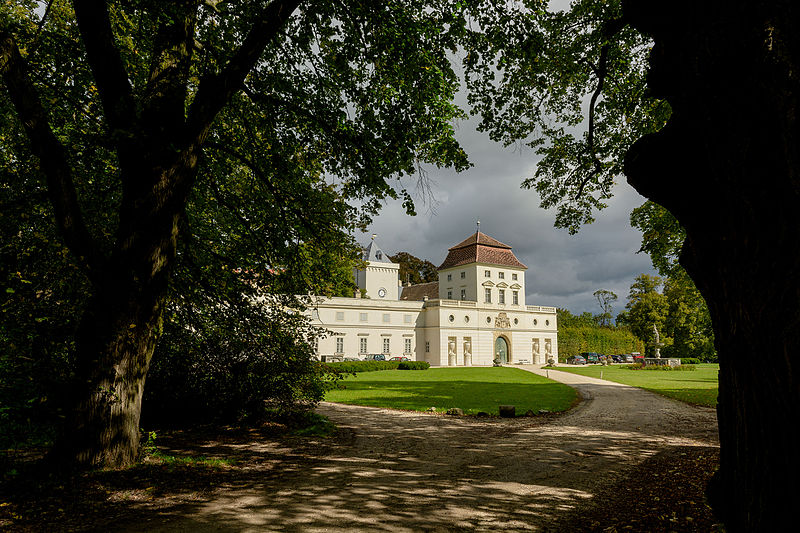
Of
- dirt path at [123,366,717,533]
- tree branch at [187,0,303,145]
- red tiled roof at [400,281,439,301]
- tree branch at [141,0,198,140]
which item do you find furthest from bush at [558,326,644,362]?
tree branch at [141,0,198,140]

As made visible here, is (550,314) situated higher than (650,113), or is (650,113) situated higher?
(650,113)

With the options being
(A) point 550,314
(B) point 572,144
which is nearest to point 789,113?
(B) point 572,144

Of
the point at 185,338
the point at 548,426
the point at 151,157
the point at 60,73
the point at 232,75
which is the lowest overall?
the point at 548,426

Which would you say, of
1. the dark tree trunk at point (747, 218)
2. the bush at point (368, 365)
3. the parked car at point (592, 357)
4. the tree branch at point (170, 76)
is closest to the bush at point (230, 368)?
the tree branch at point (170, 76)

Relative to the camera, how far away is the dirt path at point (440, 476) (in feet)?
14.2

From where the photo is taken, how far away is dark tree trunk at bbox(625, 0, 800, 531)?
7.22 feet

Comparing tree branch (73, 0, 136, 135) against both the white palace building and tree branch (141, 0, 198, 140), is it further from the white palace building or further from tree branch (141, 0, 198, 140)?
the white palace building

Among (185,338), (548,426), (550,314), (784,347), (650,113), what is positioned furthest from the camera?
(550,314)

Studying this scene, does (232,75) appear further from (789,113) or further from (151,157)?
(789,113)

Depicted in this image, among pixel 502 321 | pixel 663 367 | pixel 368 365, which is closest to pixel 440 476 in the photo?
pixel 368 365

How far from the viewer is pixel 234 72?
5.84m

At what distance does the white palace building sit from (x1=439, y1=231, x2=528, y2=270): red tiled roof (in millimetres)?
128

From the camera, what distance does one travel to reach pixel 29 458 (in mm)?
6547

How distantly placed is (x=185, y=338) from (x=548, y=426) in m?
8.07
